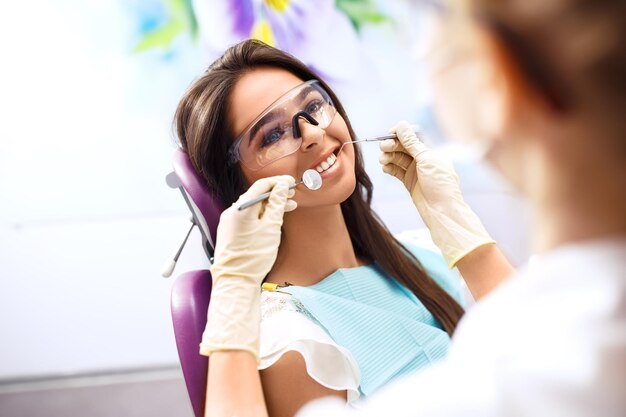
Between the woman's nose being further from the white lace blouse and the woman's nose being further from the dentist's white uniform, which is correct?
the dentist's white uniform

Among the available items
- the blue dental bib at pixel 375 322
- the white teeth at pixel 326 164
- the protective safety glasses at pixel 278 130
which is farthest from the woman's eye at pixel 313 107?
the blue dental bib at pixel 375 322

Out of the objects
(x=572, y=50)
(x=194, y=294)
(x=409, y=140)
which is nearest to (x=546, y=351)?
(x=572, y=50)

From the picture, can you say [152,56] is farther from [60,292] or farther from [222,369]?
[222,369]

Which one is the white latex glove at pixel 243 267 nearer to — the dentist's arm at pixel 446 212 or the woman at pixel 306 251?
the woman at pixel 306 251

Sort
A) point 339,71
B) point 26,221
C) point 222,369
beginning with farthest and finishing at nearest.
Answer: point 26,221, point 339,71, point 222,369

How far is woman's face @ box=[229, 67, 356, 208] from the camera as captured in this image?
1501mm

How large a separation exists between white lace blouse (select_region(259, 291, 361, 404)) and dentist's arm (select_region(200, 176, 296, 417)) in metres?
0.11

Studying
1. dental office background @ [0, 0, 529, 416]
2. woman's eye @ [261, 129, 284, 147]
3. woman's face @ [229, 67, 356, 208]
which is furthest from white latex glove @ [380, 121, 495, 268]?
dental office background @ [0, 0, 529, 416]

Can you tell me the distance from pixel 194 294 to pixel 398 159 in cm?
58

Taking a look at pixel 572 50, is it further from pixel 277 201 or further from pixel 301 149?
pixel 301 149

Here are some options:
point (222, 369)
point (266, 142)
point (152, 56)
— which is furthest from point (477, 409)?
point (152, 56)

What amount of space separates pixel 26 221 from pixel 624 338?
9.51 ft

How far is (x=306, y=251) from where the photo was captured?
1620 millimetres

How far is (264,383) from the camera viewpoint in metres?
1.30
